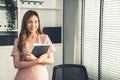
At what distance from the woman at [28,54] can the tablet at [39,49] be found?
0.04 meters

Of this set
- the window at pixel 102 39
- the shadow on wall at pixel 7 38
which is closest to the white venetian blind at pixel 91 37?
the window at pixel 102 39

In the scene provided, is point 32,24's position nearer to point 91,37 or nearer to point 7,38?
point 7,38

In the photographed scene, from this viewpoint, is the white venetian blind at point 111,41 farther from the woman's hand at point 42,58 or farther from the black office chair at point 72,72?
the woman's hand at point 42,58

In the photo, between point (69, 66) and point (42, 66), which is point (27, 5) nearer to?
point (69, 66)

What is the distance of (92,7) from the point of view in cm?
355

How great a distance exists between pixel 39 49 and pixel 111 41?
4.38ft

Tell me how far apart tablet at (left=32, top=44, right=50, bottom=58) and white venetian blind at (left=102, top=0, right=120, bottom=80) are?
4.00ft

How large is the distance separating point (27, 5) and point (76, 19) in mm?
880

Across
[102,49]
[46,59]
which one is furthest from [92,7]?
[46,59]

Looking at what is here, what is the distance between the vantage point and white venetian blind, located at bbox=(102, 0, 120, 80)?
119 inches

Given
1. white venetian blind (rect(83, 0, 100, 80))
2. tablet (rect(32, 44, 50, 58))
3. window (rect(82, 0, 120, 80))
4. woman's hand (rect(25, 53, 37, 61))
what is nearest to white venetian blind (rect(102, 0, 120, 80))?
window (rect(82, 0, 120, 80))

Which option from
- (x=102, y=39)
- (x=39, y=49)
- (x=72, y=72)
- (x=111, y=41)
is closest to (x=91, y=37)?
(x=102, y=39)

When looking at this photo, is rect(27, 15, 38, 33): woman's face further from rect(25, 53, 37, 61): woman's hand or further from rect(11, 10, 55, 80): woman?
rect(25, 53, 37, 61): woman's hand

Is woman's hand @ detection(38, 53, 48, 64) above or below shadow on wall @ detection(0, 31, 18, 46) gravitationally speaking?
below
